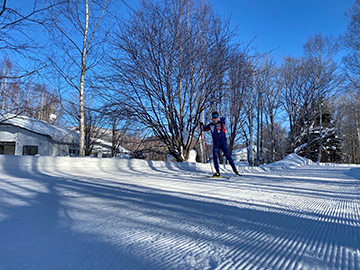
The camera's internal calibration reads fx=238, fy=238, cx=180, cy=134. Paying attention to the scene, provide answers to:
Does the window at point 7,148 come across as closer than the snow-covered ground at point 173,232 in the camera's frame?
No

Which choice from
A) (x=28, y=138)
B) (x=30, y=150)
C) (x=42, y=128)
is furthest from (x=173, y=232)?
(x=30, y=150)

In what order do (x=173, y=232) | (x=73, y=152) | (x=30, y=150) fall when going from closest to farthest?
1. (x=173, y=232)
2. (x=30, y=150)
3. (x=73, y=152)

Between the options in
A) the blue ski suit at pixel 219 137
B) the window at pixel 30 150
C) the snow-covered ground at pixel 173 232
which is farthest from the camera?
the window at pixel 30 150

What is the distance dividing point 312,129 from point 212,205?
92.7 feet

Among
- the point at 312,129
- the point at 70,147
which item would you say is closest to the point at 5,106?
the point at 70,147

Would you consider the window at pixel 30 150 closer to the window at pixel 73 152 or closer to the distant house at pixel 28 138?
the distant house at pixel 28 138

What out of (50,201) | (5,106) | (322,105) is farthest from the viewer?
(322,105)

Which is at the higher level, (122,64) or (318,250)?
(122,64)

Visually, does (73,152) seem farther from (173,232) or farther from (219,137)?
(173,232)

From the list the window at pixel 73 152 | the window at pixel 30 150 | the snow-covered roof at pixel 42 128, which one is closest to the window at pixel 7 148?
the window at pixel 30 150

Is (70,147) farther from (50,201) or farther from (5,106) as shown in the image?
(50,201)

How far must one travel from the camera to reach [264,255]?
1351 millimetres

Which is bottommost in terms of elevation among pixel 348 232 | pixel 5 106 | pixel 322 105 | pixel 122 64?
pixel 348 232

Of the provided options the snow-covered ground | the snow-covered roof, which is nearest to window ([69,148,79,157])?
the snow-covered roof
